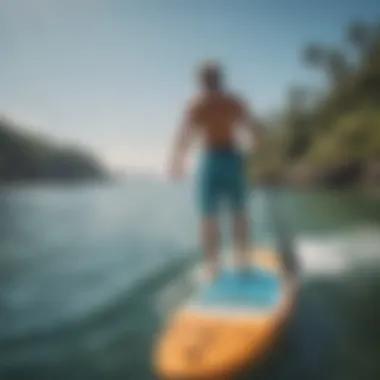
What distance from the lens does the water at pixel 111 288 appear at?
2252 millimetres

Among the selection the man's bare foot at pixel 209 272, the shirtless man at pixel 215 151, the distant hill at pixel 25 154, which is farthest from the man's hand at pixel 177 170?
the man's bare foot at pixel 209 272

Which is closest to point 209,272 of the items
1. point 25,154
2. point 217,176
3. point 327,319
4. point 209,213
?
point 209,213

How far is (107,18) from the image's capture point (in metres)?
2.36

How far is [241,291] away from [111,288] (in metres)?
0.69

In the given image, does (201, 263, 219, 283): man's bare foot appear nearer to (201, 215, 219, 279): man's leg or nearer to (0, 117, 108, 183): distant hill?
(201, 215, 219, 279): man's leg

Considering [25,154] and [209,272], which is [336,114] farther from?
[25,154]

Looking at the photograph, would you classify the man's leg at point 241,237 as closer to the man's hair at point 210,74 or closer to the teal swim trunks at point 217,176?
the teal swim trunks at point 217,176

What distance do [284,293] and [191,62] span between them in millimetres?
1130

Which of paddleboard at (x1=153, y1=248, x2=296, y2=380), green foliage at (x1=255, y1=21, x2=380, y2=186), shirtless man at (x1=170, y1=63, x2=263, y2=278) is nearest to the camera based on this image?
paddleboard at (x1=153, y1=248, x2=296, y2=380)

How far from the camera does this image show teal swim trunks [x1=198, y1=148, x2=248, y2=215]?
2.48 metres

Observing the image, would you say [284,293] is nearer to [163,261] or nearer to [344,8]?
[163,261]

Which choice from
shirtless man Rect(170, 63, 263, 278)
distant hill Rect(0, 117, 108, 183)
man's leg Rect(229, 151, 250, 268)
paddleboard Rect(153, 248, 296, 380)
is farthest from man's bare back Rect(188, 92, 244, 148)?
paddleboard Rect(153, 248, 296, 380)

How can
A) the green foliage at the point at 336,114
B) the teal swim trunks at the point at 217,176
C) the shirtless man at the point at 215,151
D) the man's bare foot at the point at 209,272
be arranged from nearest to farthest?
the shirtless man at the point at 215,151 < the teal swim trunks at the point at 217,176 < the man's bare foot at the point at 209,272 < the green foliage at the point at 336,114

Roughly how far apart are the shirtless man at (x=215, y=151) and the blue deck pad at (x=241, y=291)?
0.08 m
